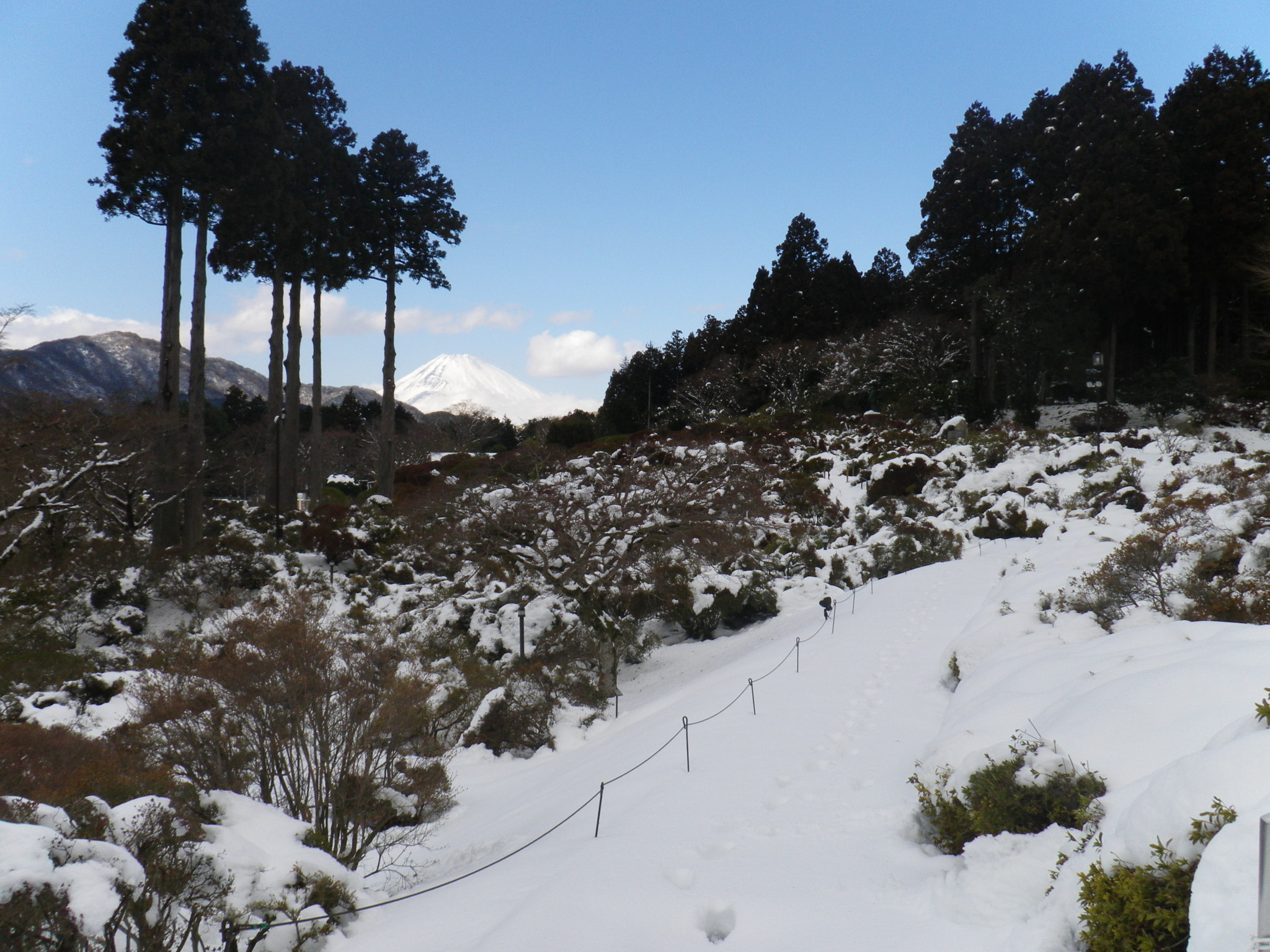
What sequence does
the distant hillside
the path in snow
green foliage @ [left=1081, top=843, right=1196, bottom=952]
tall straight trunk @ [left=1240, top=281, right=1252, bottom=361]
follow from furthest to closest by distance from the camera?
the distant hillside < tall straight trunk @ [left=1240, top=281, right=1252, bottom=361] < the path in snow < green foliage @ [left=1081, top=843, right=1196, bottom=952]

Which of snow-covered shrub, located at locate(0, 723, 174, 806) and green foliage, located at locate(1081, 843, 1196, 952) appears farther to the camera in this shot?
snow-covered shrub, located at locate(0, 723, 174, 806)

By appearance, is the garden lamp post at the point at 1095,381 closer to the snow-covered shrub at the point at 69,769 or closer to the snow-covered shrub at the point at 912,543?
the snow-covered shrub at the point at 912,543

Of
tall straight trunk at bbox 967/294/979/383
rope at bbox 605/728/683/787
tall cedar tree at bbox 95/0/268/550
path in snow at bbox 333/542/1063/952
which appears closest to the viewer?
path in snow at bbox 333/542/1063/952

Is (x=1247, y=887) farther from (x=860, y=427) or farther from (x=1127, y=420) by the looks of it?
(x=860, y=427)

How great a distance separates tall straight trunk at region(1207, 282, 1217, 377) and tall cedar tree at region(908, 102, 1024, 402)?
8026 mm

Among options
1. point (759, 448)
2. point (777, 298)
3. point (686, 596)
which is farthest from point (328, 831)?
point (777, 298)

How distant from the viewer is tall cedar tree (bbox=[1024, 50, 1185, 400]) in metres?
26.4

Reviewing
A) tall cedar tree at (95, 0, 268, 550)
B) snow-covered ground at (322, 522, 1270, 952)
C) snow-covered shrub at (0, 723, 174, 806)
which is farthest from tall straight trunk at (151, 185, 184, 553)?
snow-covered ground at (322, 522, 1270, 952)

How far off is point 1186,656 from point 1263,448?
19805 mm

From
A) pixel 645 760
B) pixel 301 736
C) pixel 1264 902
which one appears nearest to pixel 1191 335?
pixel 645 760

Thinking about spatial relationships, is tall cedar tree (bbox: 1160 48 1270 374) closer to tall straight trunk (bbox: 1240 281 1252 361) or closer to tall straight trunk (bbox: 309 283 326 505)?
tall straight trunk (bbox: 1240 281 1252 361)

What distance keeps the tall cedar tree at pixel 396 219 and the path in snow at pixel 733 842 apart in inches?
767

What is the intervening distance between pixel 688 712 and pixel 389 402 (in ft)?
65.4

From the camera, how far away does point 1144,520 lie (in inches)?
500
